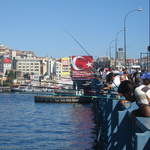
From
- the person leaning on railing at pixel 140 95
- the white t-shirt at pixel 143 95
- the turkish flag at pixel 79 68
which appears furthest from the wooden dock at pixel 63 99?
the white t-shirt at pixel 143 95

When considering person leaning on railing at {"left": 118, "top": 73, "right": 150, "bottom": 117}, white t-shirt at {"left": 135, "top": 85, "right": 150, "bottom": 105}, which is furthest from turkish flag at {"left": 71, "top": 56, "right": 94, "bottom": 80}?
white t-shirt at {"left": 135, "top": 85, "right": 150, "bottom": 105}

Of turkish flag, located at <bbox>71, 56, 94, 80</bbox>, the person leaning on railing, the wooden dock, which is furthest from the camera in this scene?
the wooden dock

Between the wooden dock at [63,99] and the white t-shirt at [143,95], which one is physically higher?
the white t-shirt at [143,95]

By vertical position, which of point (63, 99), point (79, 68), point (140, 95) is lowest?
point (63, 99)

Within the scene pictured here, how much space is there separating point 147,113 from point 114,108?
18.3 ft

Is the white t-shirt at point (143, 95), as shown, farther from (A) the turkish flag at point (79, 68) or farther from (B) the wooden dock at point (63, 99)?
(B) the wooden dock at point (63, 99)

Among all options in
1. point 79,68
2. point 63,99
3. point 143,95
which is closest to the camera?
point 143,95

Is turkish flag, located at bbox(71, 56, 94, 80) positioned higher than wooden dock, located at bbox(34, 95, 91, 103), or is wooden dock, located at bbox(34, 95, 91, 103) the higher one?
turkish flag, located at bbox(71, 56, 94, 80)

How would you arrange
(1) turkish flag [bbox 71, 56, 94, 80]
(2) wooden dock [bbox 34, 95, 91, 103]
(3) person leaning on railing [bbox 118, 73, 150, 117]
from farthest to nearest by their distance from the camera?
(2) wooden dock [bbox 34, 95, 91, 103] → (1) turkish flag [bbox 71, 56, 94, 80] → (3) person leaning on railing [bbox 118, 73, 150, 117]

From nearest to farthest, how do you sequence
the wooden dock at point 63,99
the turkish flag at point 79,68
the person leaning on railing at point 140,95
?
the person leaning on railing at point 140,95
the turkish flag at point 79,68
the wooden dock at point 63,99

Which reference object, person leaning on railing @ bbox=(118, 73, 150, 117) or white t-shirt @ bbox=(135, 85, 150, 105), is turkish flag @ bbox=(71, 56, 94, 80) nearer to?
person leaning on railing @ bbox=(118, 73, 150, 117)

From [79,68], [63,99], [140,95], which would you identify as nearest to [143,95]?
[140,95]

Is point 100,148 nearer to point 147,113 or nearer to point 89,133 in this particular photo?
point 89,133

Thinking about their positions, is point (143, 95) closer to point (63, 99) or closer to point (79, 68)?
point (79, 68)
